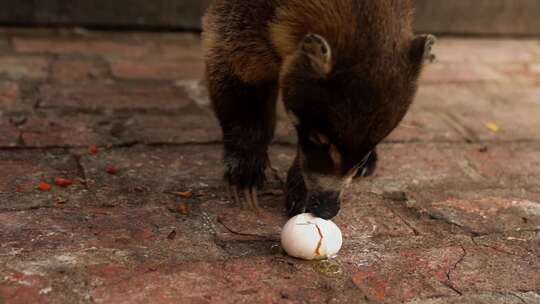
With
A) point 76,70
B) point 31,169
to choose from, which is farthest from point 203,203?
point 76,70

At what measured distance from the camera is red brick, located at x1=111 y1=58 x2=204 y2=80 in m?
5.51

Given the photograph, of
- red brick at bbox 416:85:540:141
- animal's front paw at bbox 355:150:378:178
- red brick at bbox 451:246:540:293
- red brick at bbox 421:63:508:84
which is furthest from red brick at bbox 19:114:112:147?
red brick at bbox 421:63:508:84

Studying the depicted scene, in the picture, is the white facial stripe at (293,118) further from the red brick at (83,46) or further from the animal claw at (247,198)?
the red brick at (83,46)

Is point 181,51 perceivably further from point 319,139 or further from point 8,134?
point 319,139

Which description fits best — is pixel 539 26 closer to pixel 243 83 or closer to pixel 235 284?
pixel 243 83

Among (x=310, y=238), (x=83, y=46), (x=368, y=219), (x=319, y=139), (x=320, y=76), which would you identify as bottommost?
(x=83, y=46)

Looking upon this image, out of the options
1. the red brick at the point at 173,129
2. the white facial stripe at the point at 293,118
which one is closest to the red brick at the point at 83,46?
the red brick at the point at 173,129

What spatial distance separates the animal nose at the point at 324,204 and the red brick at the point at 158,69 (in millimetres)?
2642

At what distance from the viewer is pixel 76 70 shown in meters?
5.45

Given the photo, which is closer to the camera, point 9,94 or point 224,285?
point 224,285

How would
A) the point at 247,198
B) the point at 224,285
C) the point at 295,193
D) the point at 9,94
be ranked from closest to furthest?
the point at 224,285 < the point at 295,193 < the point at 247,198 < the point at 9,94

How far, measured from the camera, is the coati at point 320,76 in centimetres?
292

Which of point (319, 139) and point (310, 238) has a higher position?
point (319, 139)

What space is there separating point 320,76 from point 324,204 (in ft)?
1.81
